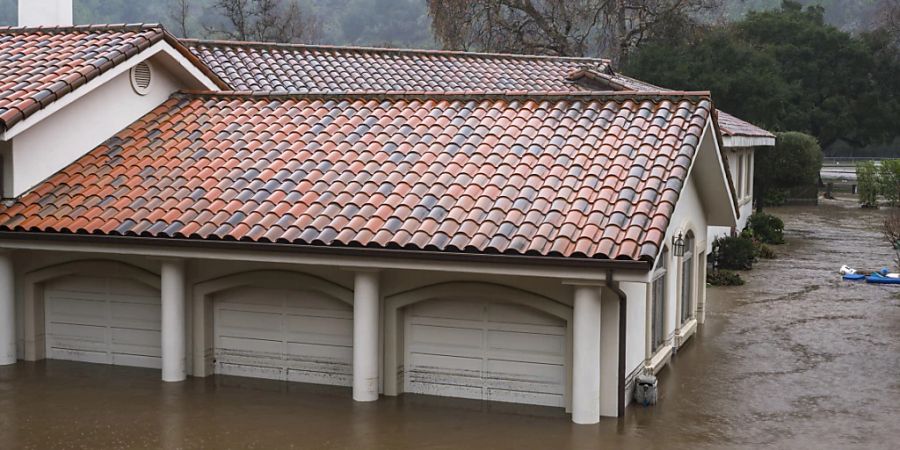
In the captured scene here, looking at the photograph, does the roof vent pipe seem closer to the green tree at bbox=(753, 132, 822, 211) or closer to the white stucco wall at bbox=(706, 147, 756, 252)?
the white stucco wall at bbox=(706, 147, 756, 252)

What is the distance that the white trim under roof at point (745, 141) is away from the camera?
83.5ft

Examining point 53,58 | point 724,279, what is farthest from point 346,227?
point 724,279

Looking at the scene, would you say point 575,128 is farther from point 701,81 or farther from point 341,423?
point 701,81

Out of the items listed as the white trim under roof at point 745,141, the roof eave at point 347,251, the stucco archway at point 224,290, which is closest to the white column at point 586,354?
the roof eave at point 347,251

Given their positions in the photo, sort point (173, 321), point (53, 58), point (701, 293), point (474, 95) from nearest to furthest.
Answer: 1. point (173, 321)
2. point (474, 95)
3. point (53, 58)
4. point (701, 293)

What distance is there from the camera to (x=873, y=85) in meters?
57.9

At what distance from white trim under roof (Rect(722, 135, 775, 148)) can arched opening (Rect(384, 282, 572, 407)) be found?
11.5 m

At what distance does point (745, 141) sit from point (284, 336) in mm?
18332

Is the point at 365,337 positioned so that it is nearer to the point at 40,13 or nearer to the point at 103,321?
the point at 103,321

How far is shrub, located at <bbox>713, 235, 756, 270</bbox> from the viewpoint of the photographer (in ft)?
82.9

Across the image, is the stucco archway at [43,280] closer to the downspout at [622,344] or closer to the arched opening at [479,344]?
the arched opening at [479,344]

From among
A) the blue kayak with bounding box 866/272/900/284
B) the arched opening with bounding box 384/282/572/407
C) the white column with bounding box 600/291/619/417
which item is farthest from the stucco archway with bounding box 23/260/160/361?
the blue kayak with bounding box 866/272/900/284

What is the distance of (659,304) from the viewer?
14625 mm

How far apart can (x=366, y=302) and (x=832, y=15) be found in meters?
86.0
